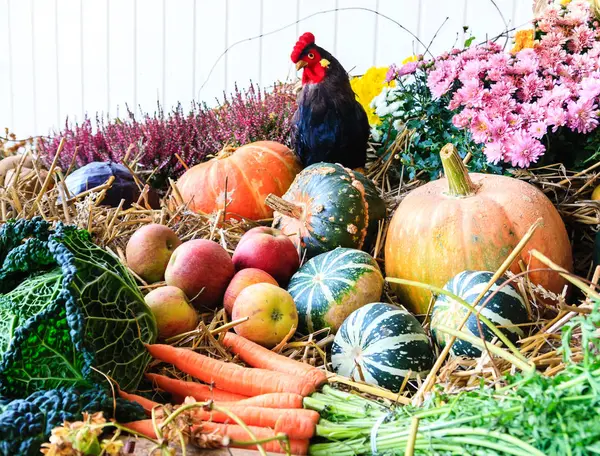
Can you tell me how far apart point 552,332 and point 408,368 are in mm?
394

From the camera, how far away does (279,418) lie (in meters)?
1.29

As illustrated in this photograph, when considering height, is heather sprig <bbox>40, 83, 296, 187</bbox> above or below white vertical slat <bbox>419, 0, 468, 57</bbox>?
below

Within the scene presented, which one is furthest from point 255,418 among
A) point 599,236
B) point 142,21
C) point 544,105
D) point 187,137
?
point 142,21

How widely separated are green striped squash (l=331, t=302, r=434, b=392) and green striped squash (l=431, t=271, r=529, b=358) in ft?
0.27

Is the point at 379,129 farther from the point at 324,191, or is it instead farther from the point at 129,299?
the point at 129,299

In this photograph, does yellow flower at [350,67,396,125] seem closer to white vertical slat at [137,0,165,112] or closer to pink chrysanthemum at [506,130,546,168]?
pink chrysanthemum at [506,130,546,168]

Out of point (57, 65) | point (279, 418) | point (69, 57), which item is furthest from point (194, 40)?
point (279, 418)

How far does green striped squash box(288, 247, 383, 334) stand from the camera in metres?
1.96

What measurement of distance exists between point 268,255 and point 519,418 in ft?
4.33

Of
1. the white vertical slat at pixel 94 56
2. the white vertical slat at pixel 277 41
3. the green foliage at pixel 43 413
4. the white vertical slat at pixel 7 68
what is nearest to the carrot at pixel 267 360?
the green foliage at pixel 43 413

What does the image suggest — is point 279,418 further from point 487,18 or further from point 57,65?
point 57,65

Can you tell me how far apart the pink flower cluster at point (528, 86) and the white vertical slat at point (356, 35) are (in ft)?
7.27

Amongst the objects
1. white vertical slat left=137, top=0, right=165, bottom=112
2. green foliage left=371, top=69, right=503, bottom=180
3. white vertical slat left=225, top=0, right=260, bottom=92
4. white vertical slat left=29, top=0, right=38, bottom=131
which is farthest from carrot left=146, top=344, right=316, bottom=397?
white vertical slat left=29, top=0, right=38, bottom=131

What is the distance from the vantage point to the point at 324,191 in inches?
93.4
